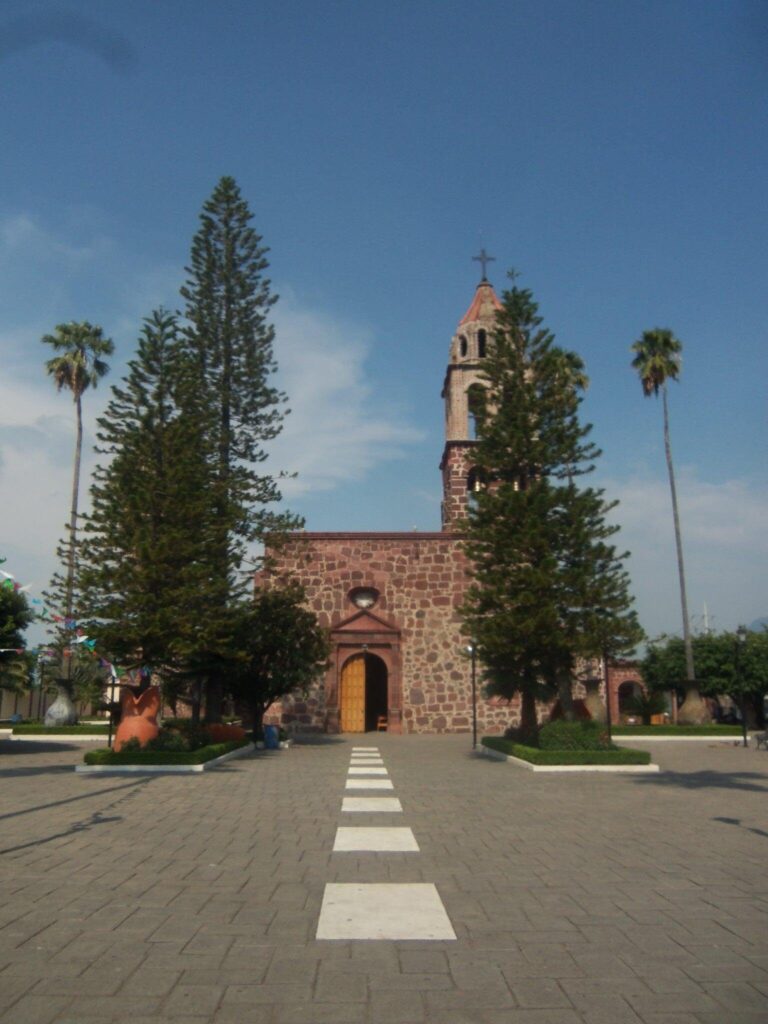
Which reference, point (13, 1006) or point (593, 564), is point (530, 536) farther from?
point (13, 1006)

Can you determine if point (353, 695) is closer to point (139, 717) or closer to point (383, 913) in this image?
point (139, 717)

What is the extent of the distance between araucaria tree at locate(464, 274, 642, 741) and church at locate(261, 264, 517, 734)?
9.32 metres

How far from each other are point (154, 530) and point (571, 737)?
9.09 m

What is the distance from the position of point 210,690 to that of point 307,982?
60.4 ft

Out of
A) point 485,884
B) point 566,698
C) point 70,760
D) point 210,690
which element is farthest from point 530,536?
point 485,884

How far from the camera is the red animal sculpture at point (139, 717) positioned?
53.5ft

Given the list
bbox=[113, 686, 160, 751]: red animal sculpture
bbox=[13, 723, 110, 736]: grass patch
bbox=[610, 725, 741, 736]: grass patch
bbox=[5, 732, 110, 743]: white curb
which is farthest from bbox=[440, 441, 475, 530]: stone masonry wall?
bbox=[113, 686, 160, 751]: red animal sculpture

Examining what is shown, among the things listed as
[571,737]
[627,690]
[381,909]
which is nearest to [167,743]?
[571,737]

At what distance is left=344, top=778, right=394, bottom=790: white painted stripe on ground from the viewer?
500 inches

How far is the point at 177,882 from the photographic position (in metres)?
6.12

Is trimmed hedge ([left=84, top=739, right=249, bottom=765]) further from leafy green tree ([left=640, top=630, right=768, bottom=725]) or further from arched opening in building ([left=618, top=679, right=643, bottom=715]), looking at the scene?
arched opening in building ([left=618, top=679, right=643, bottom=715])

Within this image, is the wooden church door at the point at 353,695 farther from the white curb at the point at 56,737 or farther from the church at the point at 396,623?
the white curb at the point at 56,737

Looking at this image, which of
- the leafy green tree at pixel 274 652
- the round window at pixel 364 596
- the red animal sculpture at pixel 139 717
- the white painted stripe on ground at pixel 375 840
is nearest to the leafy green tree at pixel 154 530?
the red animal sculpture at pixel 139 717

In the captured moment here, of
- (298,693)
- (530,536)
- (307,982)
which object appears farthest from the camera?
(298,693)
